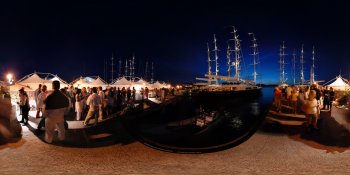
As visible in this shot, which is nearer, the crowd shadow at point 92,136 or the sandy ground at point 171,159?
the sandy ground at point 171,159

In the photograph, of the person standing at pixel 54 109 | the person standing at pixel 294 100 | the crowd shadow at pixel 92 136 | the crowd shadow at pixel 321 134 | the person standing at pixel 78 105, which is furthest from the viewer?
the person standing at pixel 294 100

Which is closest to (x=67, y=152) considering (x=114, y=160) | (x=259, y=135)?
(x=114, y=160)

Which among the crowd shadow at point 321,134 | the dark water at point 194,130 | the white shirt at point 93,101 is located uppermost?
the white shirt at point 93,101

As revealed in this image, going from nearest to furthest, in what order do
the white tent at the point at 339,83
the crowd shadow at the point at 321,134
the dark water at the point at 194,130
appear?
the crowd shadow at the point at 321,134, the dark water at the point at 194,130, the white tent at the point at 339,83

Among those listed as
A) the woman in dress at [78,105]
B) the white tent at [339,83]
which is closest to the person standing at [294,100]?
the woman in dress at [78,105]

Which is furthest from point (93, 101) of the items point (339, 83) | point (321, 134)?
point (339, 83)

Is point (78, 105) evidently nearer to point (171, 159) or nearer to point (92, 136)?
point (92, 136)

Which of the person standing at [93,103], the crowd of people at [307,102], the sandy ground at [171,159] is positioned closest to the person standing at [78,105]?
the person standing at [93,103]

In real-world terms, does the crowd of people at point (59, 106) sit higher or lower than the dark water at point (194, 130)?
higher

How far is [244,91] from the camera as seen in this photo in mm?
74625

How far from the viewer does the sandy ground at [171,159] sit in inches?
310

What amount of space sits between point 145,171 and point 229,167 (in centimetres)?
225

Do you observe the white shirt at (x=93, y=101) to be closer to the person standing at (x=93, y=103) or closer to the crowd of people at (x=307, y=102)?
the person standing at (x=93, y=103)

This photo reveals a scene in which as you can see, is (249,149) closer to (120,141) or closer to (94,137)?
(120,141)
